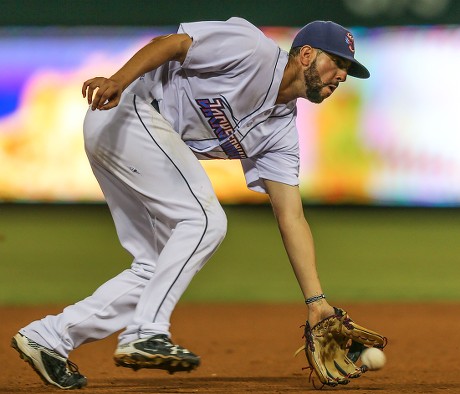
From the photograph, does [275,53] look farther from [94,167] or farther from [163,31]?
[163,31]

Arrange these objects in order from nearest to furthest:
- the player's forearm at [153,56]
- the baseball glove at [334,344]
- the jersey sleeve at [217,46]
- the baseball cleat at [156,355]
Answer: the baseball cleat at [156,355]
the player's forearm at [153,56]
the jersey sleeve at [217,46]
the baseball glove at [334,344]

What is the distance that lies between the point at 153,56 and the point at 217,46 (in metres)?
0.32

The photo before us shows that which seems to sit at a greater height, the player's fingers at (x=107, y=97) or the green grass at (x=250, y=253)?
the player's fingers at (x=107, y=97)

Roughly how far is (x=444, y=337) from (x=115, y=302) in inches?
131

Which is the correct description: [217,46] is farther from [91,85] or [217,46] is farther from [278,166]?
[278,166]

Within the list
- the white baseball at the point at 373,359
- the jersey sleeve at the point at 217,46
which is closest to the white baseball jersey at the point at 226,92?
the jersey sleeve at the point at 217,46

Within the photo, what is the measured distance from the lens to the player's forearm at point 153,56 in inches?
152

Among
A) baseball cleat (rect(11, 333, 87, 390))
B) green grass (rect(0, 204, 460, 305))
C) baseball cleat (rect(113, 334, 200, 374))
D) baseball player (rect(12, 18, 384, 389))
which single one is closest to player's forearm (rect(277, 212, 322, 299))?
baseball player (rect(12, 18, 384, 389))

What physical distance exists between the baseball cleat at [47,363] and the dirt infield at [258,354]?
0.10 m

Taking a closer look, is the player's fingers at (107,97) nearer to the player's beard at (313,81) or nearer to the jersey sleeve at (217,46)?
the jersey sleeve at (217,46)

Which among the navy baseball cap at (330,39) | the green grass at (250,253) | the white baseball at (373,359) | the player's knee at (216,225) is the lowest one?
the green grass at (250,253)

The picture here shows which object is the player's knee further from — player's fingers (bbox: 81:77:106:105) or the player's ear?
the player's ear

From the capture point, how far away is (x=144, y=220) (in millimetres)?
4391

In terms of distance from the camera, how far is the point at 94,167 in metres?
4.32
